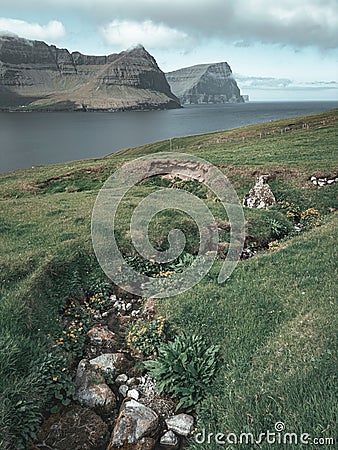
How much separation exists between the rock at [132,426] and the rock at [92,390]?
63 cm

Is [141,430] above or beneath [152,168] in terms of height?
beneath

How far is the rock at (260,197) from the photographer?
2312 cm

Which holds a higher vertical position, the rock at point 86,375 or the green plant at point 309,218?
the green plant at point 309,218

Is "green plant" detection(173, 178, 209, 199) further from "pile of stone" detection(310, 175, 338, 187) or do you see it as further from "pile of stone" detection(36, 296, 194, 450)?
"pile of stone" detection(36, 296, 194, 450)

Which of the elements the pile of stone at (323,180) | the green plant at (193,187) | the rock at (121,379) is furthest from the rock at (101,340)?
the pile of stone at (323,180)

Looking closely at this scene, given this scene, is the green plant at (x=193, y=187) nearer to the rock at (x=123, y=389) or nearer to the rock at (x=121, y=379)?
the rock at (x=121, y=379)

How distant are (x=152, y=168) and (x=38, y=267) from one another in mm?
20230

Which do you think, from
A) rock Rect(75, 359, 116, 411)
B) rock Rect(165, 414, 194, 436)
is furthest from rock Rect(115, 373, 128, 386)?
rock Rect(165, 414, 194, 436)

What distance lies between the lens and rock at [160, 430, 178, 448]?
791cm

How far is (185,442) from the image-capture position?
7941 mm

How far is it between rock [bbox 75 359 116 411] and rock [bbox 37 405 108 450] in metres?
0.29

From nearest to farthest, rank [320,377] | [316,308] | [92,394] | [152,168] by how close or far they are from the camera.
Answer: [320,377], [92,394], [316,308], [152,168]

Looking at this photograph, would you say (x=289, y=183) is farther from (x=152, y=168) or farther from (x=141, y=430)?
(x=141, y=430)

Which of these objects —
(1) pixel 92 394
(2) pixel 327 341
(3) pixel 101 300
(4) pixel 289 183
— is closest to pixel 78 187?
(4) pixel 289 183
